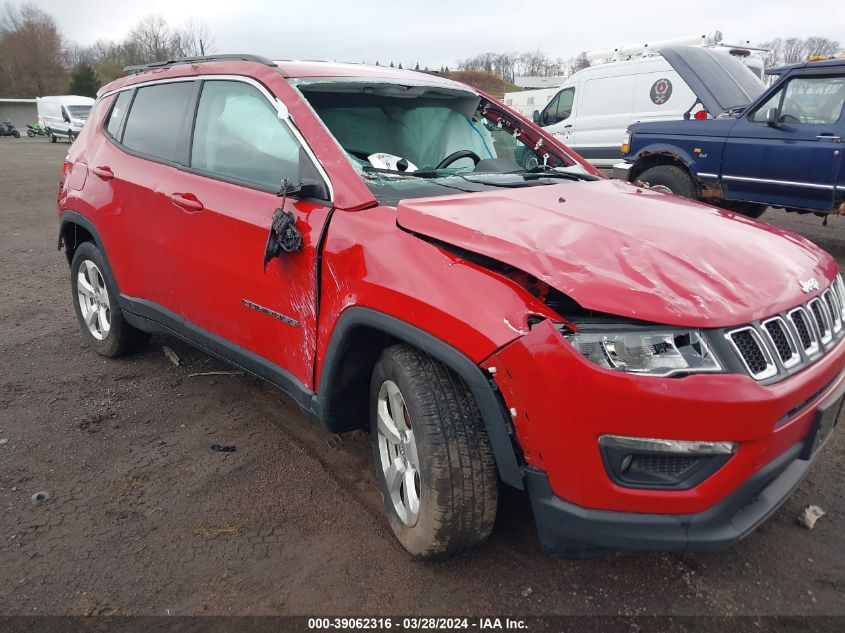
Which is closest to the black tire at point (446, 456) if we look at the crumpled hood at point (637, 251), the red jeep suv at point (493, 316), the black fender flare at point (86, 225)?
the red jeep suv at point (493, 316)

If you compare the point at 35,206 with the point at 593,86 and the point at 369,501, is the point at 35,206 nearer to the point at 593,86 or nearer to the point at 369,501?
the point at 593,86

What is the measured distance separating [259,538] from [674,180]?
23.8 feet

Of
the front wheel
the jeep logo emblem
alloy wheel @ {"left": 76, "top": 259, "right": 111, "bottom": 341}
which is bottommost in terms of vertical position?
the front wheel

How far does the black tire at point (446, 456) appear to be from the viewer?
2.09 meters

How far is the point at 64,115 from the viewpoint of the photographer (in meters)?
35.2

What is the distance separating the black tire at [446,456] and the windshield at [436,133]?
1210 millimetres

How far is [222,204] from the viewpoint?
9.68 feet

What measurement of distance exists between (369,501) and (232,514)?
1.90 ft

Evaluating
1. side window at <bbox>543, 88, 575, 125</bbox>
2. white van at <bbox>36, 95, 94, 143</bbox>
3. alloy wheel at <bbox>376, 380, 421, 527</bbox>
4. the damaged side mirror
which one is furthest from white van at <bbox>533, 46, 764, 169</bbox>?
white van at <bbox>36, 95, 94, 143</bbox>

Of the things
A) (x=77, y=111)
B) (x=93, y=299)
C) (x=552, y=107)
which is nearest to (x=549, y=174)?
(x=93, y=299)

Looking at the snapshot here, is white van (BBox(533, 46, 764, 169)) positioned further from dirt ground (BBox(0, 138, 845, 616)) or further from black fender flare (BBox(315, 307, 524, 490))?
black fender flare (BBox(315, 307, 524, 490))

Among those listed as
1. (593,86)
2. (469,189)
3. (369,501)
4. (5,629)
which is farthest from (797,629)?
(593,86)

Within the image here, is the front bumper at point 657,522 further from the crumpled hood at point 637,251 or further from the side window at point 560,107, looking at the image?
the side window at point 560,107

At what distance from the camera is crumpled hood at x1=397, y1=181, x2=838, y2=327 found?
1.83m
